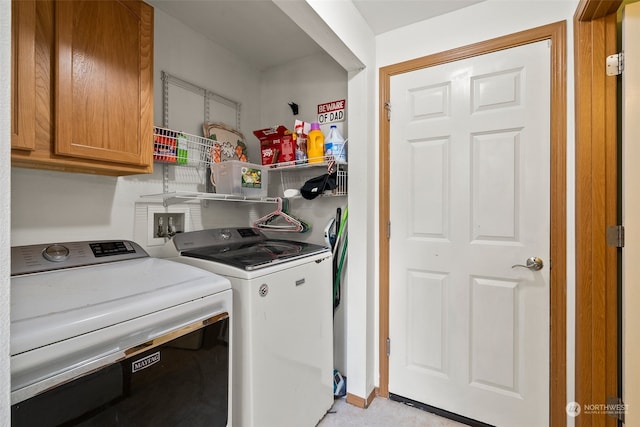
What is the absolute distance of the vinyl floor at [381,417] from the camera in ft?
5.66

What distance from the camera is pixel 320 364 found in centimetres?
171

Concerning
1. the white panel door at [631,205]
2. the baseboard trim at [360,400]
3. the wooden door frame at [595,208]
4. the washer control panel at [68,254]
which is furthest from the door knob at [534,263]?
the washer control panel at [68,254]

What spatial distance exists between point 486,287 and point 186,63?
231cm

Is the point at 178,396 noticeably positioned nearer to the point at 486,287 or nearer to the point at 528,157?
the point at 486,287

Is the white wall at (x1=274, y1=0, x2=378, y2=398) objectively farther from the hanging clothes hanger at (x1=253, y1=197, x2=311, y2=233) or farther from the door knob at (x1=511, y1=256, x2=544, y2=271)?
the door knob at (x1=511, y1=256, x2=544, y2=271)

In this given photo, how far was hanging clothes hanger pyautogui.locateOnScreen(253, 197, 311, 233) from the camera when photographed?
7.15ft

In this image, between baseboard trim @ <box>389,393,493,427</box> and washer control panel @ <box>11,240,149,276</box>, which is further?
baseboard trim @ <box>389,393,493,427</box>

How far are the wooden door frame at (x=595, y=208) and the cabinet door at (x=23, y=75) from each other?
2243 millimetres

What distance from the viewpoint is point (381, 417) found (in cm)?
178

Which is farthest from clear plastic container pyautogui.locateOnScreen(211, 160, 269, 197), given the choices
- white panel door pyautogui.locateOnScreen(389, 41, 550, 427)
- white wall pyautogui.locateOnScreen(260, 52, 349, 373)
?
white panel door pyautogui.locateOnScreen(389, 41, 550, 427)

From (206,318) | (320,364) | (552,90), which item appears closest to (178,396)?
(206,318)

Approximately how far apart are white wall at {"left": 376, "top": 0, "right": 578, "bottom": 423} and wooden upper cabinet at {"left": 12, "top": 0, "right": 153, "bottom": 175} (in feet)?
4.71

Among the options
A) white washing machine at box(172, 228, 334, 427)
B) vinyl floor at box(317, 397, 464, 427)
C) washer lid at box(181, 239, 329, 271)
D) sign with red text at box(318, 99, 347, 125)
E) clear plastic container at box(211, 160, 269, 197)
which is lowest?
vinyl floor at box(317, 397, 464, 427)
